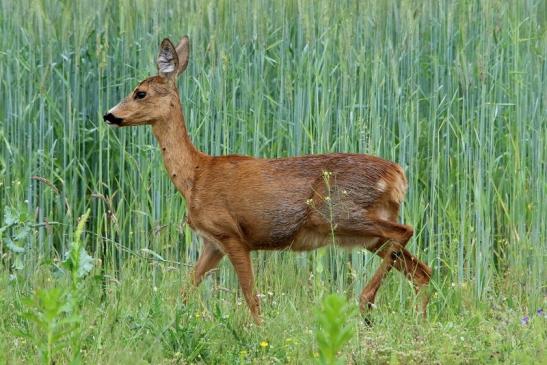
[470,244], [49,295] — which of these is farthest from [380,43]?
[49,295]

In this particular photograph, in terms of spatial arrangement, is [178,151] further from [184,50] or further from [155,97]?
[184,50]

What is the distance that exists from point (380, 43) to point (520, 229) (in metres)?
1.54

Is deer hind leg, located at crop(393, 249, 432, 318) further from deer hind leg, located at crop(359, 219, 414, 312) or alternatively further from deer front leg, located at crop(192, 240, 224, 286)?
deer front leg, located at crop(192, 240, 224, 286)

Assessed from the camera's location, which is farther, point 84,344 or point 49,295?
point 84,344

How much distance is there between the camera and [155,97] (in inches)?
278

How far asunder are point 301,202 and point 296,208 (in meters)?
0.04

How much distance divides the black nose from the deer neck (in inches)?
10.6

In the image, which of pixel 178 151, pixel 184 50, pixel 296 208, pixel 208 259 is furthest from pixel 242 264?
pixel 184 50

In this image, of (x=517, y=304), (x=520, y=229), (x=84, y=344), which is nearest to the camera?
(x=84, y=344)

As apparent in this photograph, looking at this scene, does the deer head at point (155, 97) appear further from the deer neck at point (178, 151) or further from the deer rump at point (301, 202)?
the deer rump at point (301, 202)

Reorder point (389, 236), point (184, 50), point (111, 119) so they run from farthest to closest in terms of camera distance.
A: point (184, 50) → point (111, 119) → point (389, 236)

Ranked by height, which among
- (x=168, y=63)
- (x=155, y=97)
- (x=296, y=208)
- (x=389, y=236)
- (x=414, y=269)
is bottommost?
(x=414, y=269)

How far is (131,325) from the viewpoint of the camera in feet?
17.3

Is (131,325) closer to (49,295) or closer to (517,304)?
(49,295)
